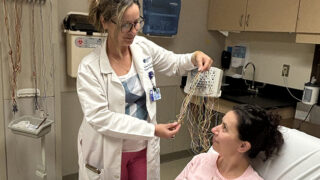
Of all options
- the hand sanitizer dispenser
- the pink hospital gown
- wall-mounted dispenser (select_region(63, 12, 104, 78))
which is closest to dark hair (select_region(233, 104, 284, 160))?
the pink hospital gown

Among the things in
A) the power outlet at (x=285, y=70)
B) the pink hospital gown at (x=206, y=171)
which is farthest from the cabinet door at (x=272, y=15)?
the pink hospital gown at (x=206, y=171)

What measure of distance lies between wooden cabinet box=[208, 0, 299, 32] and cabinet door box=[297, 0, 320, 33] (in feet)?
0.17

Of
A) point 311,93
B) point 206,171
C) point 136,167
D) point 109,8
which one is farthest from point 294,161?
point 311,93

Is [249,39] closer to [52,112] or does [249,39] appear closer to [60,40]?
[60,40]

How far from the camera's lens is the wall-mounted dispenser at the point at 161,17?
2.66m

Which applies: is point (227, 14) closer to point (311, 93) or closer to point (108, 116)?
point (311, 93)

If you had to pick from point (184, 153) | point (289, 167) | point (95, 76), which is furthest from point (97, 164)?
point (184, 153)

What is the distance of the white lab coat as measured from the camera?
1.38m

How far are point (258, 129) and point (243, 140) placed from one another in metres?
0.08

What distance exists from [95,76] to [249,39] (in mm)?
2197

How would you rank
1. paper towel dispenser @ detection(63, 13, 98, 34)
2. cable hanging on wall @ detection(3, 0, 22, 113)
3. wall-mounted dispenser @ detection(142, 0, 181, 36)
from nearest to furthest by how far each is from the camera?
cable hanging on wall @ detection(3, 0, 22, 113), paper towel dispenser @ detection(63, 13, 98, 34), wall-mounted dispenser @ detection(142, 0, 181, 36)

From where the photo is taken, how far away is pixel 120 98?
1442 millimetres

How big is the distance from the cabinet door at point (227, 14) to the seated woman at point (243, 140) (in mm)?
1712

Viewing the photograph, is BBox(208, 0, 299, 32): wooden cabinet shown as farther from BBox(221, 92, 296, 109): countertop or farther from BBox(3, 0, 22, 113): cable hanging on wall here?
BBox(3, 0, 22, 113): cable hanging on wall
